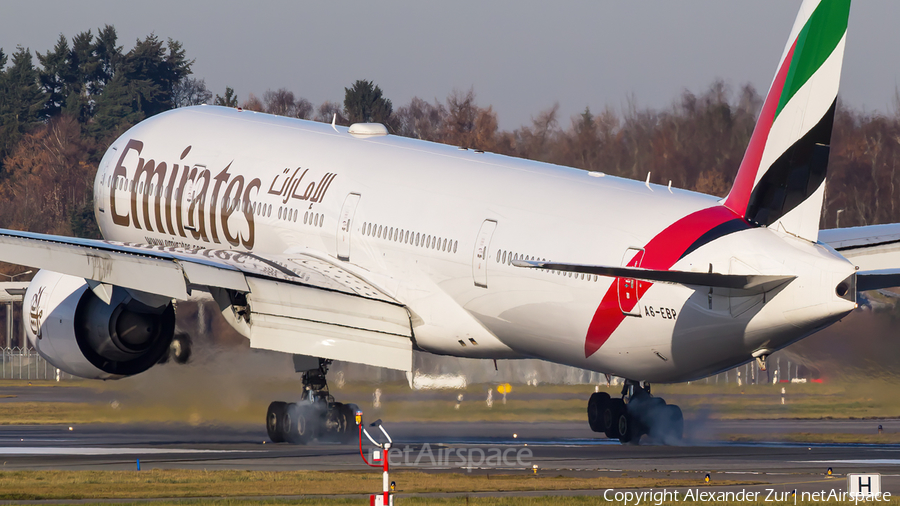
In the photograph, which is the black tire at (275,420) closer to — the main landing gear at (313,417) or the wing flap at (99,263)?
the main landing gear at (313,417)

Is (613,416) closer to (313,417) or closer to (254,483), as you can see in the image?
(313,417)


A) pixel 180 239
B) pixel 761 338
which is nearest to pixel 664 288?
pixel 761 338

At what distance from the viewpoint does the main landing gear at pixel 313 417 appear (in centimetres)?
2750

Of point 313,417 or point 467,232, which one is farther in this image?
point 313,417

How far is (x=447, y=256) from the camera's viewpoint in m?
26.1

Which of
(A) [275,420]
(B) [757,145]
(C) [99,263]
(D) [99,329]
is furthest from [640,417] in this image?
(C) [99,263]

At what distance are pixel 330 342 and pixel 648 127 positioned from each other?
3732cm

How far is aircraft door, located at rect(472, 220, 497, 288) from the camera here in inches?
989

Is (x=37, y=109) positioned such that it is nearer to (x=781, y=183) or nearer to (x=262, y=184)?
(x=262, y=184)

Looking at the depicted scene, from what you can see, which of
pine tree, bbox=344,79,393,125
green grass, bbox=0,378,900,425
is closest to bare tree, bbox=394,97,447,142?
pine tree, bbox=344,79,393,125

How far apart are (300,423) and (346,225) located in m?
4.07

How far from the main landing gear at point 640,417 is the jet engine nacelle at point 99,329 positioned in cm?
909

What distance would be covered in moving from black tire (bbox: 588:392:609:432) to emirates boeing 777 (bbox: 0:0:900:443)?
0.05 meters

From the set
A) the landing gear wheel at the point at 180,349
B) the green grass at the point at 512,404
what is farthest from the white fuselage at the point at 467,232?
the green grass at the point at 512,404
